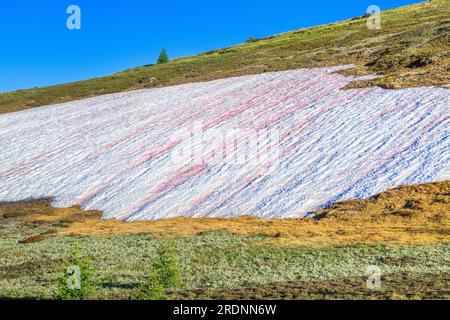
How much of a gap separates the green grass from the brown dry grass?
1.55m

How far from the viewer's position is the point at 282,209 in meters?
34.9

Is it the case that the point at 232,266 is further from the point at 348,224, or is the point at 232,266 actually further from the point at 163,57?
the point at 163,57

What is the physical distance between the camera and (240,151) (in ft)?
151

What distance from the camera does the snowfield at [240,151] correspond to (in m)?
37.3

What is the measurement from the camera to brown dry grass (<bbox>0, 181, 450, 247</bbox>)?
2720cm

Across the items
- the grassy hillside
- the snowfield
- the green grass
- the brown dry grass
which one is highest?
the grassy hillside

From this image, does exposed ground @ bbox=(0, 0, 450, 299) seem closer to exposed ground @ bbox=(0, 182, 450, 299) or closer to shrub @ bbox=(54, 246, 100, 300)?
exposed ground @ bbox=(0, 182, 450, 299)

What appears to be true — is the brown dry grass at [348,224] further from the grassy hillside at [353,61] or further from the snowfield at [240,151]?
the grassy hillside at [353,61]

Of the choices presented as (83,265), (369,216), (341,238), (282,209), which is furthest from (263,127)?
(83,265)

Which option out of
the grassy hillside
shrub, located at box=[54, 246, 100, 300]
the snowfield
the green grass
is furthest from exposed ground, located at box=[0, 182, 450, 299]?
the grassy hillside

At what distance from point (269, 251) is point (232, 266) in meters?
2.71

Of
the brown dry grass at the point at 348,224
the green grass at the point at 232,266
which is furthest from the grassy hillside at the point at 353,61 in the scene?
the green grass at the point at 232,266

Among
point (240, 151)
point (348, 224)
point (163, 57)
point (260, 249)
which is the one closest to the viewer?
point (260, 249)

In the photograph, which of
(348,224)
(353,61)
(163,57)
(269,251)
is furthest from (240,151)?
(163,57)
